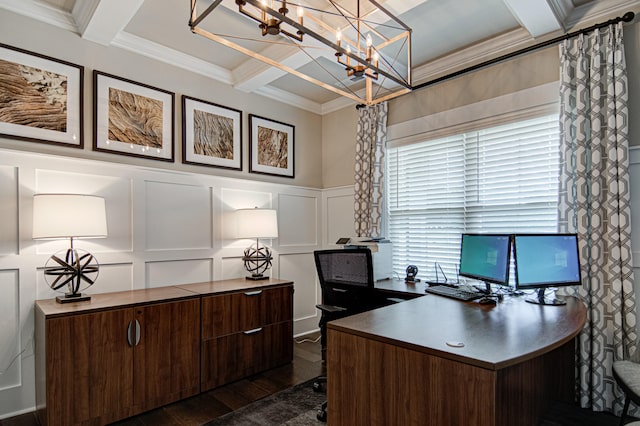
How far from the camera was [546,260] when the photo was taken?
7.63 ft

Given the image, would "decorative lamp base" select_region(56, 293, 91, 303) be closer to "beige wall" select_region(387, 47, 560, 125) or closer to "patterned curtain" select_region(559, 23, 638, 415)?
"beige wall" select_region(387, 47, 560, 125)

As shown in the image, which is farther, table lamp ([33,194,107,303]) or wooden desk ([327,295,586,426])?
table lamp ([33,194,107,303])

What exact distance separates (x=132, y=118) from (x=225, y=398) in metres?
2.35

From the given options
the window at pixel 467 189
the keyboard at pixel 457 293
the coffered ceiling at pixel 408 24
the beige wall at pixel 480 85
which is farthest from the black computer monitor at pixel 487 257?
the coffered ceiling at pixel 408 24

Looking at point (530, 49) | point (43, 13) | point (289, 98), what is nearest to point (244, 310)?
point (289, 98)

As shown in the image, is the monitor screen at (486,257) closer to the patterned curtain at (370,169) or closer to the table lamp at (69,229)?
the patterned curtain at (370,169)

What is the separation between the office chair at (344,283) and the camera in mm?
2645

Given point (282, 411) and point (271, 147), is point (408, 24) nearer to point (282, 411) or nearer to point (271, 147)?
point (271, 147)

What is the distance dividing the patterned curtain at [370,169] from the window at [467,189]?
0.18 metres

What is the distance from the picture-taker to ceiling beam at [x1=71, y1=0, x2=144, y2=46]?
239 centimetres

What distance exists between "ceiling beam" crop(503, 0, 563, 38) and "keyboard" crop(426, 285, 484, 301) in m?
Result: 1.93

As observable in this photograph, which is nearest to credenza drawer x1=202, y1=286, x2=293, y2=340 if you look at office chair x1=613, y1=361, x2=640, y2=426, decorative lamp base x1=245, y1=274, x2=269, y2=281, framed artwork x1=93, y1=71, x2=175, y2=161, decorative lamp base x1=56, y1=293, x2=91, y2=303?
decorative lamp base x1=245, y1=274, x2=269, y2=281

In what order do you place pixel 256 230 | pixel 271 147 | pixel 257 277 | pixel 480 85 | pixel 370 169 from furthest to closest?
pixel 271 147 < pixel 370 169 < pixel 257 277 < pixel 256 230 < pixel 480 85

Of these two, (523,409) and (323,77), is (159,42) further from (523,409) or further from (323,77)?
(523,409)
